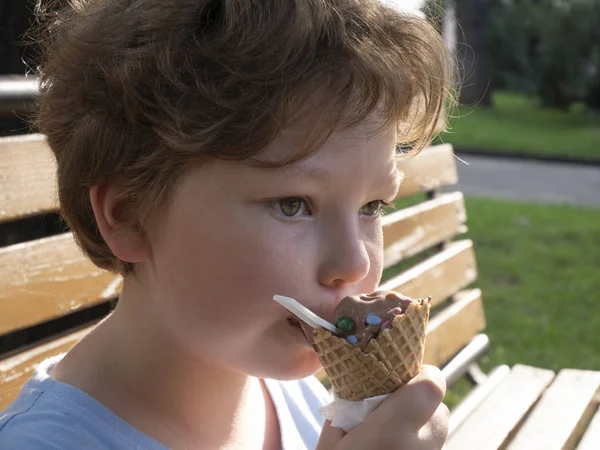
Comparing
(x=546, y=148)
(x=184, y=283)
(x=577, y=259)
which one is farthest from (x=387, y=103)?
(x=546, y=148)

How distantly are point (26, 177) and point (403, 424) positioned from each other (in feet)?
3.80

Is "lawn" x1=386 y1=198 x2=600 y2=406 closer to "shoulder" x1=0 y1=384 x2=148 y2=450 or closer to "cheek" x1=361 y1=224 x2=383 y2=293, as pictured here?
"cheek" x1=361 y1=224 x2=383 y2=293

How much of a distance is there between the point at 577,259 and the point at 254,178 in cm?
665

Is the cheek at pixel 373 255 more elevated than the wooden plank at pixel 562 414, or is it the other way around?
the cheek at pixel 373 255

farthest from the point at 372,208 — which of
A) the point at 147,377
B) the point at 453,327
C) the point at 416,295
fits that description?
the point at 453,327

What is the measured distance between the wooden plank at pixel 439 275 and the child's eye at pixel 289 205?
1.47 meters

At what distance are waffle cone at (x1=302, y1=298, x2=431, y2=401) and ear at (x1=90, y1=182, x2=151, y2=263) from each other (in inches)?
14.0

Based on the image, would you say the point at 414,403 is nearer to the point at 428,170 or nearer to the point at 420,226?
the point at 420,226

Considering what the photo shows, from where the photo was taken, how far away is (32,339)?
2729 mm

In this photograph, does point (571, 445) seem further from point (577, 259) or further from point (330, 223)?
point (577, 259)

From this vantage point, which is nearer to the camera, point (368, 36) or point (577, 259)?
point (368, 36)

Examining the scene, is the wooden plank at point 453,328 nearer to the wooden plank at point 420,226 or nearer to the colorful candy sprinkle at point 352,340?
the wooden plank at point 420,226

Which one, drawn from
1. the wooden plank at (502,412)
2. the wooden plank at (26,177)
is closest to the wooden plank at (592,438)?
the wooden plank at (502,412)

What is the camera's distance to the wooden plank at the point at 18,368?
203cm
